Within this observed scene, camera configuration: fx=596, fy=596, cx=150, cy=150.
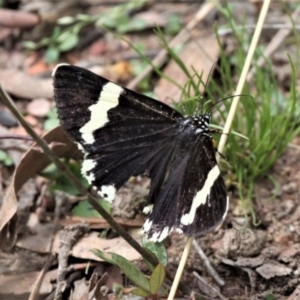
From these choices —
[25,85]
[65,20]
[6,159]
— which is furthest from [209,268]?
[65,20]

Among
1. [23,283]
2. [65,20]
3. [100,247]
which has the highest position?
[65,20]

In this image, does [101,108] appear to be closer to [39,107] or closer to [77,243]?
[77,243]

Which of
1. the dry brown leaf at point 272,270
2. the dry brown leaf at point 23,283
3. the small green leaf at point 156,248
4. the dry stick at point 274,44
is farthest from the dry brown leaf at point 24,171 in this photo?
the dry stick at point 274,44

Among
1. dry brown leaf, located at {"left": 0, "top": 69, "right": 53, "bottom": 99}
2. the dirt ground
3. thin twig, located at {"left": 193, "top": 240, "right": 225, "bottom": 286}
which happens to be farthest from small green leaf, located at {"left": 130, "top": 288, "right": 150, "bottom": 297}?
dry brown leaf, located at {"left": 0, "top": 69, "right": 53, "bottom": 99}

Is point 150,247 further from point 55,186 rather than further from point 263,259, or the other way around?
point 55,186

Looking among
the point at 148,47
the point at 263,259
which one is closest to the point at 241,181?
the point at 263,259

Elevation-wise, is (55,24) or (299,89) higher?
(55,24)

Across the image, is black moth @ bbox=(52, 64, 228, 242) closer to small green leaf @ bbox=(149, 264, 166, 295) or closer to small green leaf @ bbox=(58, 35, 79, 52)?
small green leaf @ bbox=(149, 264, 166, 295)

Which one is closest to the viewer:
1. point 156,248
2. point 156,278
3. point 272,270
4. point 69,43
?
point 156,278
